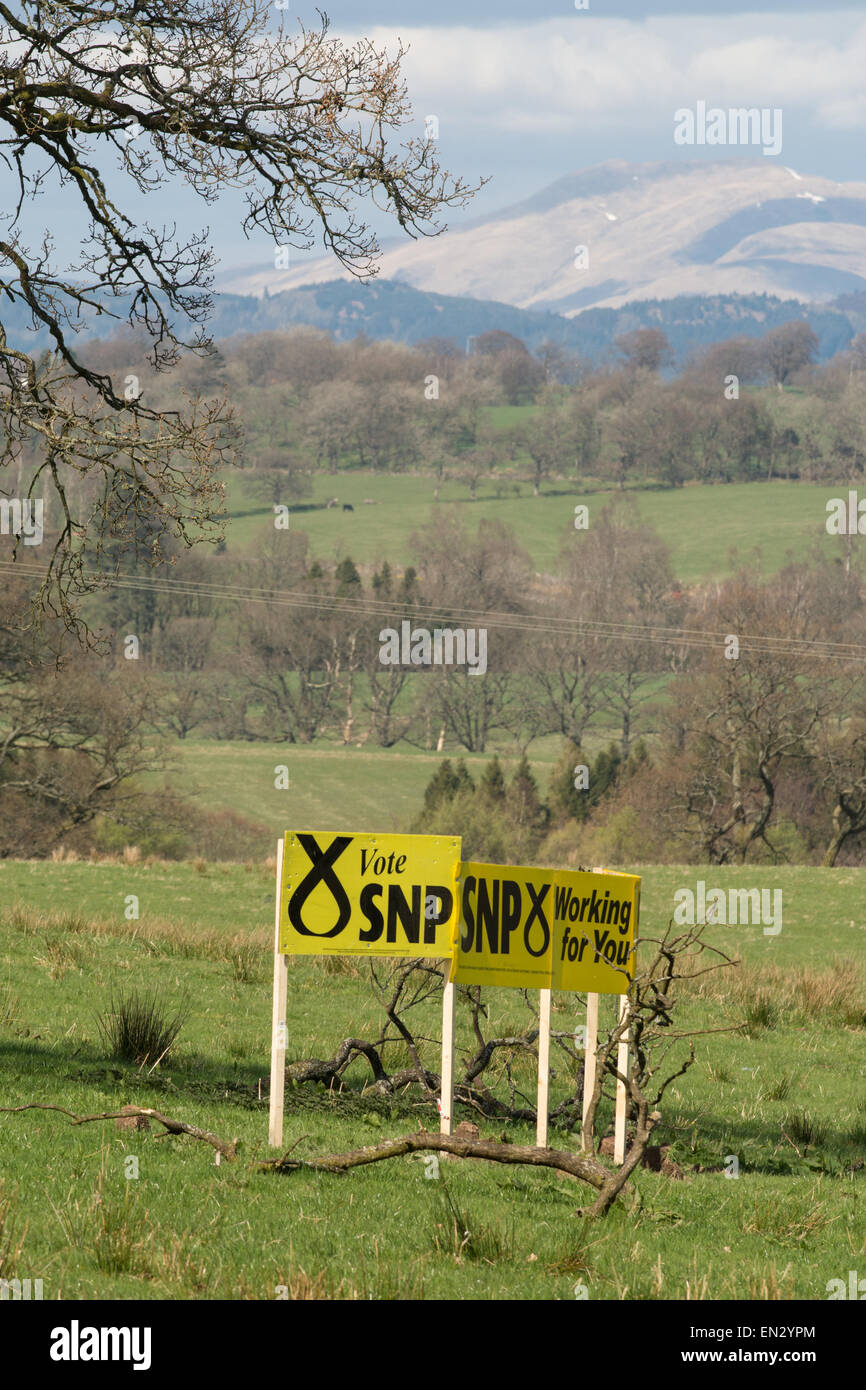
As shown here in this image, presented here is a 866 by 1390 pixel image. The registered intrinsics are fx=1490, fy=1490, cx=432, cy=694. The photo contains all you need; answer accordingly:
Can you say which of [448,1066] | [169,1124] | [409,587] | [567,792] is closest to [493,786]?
[567,792]

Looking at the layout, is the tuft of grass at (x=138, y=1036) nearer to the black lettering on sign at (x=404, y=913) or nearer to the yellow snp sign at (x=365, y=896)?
the yellow snp sign at (x=365, y=896)

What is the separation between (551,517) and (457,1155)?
15007cm

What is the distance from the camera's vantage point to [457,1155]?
872 cm

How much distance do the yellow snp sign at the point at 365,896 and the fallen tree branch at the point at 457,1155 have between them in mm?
1112

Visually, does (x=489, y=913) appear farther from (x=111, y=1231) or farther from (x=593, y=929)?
(x=111, y=1231)

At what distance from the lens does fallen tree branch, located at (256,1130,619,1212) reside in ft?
27.6

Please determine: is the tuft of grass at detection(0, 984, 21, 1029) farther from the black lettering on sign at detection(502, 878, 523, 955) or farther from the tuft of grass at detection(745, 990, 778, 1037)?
the tuft of grass at detection(745, 990, 778, 1037)

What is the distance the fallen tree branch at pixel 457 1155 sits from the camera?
841cm

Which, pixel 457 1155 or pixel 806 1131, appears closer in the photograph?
pixel 457 1155

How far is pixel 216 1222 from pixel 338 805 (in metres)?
76.2

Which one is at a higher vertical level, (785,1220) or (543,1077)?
(543,1077)

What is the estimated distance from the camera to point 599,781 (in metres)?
80.7

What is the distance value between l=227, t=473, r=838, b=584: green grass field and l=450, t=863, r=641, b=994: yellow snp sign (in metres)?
118

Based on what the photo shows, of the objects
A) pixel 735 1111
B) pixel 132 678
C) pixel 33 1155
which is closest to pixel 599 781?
pixel 132 678
